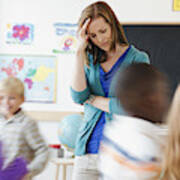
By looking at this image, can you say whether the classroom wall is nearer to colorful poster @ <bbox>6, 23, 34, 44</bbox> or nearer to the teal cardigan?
colorful poster @ <bbox>6, 23, 34, 44</bbox>

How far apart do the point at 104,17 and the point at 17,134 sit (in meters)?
0.72

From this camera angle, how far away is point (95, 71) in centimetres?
170

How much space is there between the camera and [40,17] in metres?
3.76

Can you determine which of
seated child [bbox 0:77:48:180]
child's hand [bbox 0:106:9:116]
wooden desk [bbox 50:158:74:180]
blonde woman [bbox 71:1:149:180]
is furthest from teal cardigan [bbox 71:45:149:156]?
wooden desk [bbox 50:158:74:180]

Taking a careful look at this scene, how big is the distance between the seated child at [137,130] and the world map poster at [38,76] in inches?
98.0

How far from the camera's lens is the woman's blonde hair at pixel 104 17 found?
1.71 meters

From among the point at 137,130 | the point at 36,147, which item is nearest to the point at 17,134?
the point at 36,147

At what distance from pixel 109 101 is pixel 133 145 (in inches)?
21.8

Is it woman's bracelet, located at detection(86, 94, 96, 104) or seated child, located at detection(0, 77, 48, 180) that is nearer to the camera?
seated child, located at detection(0, 77, 48, 180)

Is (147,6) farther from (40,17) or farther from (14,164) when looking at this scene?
(14,164)

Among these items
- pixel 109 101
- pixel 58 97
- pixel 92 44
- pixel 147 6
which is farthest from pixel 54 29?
pixel 109 101

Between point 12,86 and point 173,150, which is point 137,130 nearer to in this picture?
point 173,150

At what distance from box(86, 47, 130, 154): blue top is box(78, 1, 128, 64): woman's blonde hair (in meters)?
0.08

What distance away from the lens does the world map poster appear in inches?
147
